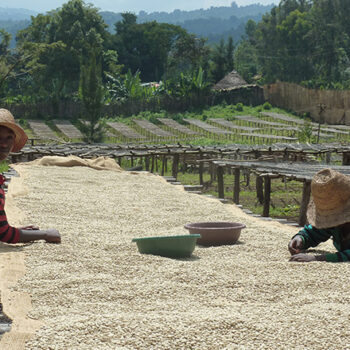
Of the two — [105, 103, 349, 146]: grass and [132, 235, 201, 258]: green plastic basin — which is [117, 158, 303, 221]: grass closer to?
[105, 103, 349, 146]: grass

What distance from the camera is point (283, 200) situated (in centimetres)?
1471

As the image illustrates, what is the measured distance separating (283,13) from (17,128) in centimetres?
6175

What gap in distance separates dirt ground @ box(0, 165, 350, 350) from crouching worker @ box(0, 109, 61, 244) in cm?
8

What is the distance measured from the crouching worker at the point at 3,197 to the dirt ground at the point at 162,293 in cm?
8

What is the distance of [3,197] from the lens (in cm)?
447

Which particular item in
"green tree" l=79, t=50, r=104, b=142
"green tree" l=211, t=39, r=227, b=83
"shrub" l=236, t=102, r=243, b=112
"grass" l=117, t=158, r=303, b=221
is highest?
"green tree" l=211, t=39, r=227, b=83

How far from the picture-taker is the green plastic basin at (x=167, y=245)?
464 cm

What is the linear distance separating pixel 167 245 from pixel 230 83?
38.3 m

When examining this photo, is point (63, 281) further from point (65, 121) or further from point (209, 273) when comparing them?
point (65, 121)

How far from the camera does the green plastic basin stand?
4.64 meters

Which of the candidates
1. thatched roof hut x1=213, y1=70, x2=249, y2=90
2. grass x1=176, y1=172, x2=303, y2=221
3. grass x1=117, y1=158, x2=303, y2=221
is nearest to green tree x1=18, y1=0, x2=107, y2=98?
thatched roof hut x1=213, y1=70, x2=249, y2=90

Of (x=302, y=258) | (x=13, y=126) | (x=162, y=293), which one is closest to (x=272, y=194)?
(x=302, y=258)

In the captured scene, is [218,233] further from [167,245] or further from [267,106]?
[267,106]

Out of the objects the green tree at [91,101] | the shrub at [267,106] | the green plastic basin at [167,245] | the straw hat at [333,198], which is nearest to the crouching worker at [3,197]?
the green plastic basin at [167,245]
